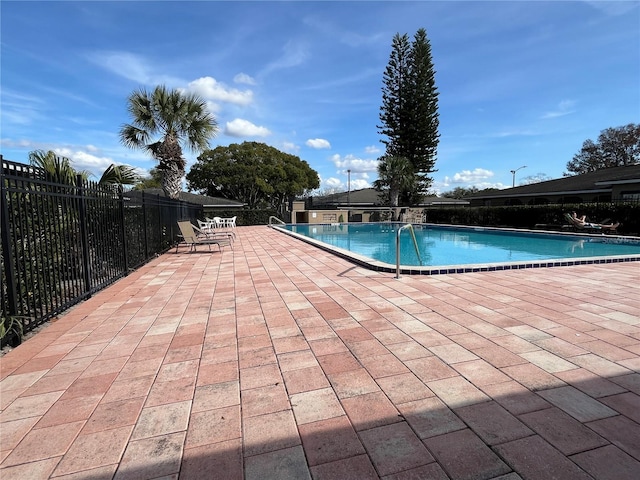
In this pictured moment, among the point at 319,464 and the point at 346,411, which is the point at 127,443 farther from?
the point at 346,411

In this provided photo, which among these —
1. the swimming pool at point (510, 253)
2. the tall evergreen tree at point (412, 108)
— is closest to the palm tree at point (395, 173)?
the tall evergreen tree at point (412, 108)

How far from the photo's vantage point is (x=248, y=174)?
33.3 m

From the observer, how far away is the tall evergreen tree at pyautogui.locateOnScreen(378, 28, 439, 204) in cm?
2875

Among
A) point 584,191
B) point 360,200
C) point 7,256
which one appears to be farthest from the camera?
point 360,200

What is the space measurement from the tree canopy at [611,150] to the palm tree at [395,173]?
22.6 m

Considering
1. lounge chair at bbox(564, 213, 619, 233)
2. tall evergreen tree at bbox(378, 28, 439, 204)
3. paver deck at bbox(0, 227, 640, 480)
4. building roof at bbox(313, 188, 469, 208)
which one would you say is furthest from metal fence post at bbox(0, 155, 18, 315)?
building roof at bbox(313, 188, 469, 208)

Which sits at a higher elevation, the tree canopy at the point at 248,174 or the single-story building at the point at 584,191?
the tree canopy at the point at 248,174

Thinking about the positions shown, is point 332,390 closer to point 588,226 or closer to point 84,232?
point 84,232

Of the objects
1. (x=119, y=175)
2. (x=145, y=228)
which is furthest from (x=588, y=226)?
(x=119, y=175)

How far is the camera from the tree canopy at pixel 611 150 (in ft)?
112

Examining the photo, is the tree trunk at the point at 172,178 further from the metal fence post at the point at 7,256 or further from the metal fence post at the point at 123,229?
the metal fence post at the point at 7,256

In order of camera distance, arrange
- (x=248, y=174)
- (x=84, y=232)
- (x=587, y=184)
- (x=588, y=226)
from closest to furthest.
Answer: (x=84, y=232) → (x=588, y=226) → (x=587, y=184) → (x=248, y=174)

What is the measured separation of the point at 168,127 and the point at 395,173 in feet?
63.2

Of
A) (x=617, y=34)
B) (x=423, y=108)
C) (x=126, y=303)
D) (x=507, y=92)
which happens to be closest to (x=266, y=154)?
(x=423, y=108)
